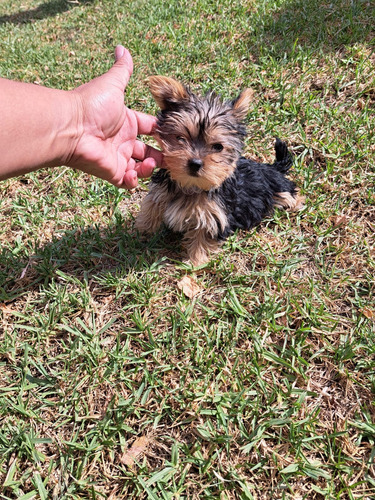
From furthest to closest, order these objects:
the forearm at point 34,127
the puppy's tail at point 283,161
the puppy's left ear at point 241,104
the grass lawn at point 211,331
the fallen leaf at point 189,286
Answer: the puppy's tail at point 283,161 < the fallen leaf at point 189,286 < the puppy's left ear at point 241,104 < the grass lawn at point 211,331 < the forearm at point 34,127

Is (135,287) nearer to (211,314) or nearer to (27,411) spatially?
(211,314)

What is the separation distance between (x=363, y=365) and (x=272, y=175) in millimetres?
1973

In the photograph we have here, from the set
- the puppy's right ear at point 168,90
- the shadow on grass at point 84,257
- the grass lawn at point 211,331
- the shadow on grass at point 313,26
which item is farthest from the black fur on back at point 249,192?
A: the shadow on grass at point 313,26

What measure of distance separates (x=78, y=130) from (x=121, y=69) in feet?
2.55

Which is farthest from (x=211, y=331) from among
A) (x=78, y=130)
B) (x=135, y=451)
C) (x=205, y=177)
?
(x=78, y=130)

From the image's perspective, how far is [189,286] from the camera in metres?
3.34

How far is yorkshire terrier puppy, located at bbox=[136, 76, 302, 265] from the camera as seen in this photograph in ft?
9.53

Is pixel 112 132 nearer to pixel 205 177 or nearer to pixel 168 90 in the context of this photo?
pixel 168 90

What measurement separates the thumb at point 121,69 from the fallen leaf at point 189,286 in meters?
1.71

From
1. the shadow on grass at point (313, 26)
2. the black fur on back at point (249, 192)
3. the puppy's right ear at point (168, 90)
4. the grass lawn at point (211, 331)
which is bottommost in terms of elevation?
the grass lawn at point (211, 331)

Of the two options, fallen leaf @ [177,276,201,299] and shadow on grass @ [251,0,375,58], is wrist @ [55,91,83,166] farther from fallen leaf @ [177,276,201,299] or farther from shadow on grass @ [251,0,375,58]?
shadow on grass @ [251,0,375,58]

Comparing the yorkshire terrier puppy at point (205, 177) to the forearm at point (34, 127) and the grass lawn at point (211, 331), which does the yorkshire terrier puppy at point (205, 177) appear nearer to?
the grass lawn at point (211, 331)

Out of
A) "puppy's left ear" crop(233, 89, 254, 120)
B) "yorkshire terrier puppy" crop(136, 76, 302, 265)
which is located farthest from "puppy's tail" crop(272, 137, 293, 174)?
"puppy's left ear" crop(233, 89, 254, 120)

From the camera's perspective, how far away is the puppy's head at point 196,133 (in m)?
2.88
